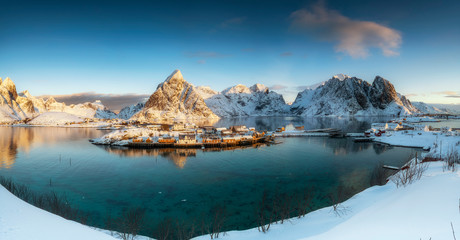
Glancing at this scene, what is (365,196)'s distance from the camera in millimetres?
19547

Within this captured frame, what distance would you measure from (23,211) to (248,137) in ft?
186

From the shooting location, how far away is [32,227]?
8180mm

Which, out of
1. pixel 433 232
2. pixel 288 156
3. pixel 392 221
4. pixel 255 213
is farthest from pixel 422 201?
pixel 288 156

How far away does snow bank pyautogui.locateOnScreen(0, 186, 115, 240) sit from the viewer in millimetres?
7631

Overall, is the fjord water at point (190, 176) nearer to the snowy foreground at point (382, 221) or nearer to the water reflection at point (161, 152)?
the water reflection at point (161, 152)

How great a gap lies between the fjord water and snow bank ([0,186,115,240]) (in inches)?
381

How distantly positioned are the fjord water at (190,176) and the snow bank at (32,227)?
9665mm

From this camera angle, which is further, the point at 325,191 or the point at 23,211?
the point at 325,191

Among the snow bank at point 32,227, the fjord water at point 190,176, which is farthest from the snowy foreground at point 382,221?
the fjord water at point 190,176

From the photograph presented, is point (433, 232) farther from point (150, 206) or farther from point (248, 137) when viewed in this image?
point (248, 137)

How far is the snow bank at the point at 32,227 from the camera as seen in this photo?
7.63 metres

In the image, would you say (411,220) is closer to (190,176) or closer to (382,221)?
(382,221)

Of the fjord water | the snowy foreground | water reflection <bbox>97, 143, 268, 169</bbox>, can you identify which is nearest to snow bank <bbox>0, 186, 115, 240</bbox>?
the snowy foreground

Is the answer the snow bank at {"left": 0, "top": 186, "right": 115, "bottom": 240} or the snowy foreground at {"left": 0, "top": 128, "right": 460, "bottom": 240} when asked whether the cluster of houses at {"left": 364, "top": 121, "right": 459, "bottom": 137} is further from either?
the snow bank at {"left": 0, "top": 186, "right": 115, "bottom": 240}
